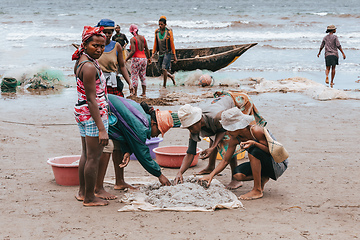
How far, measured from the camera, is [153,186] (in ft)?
13.9

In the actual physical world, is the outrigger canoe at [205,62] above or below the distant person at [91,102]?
below

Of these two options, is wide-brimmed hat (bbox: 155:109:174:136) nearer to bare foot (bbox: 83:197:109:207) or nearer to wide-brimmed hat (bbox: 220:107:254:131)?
wide-brimmed hat (bbox: 220:107:254:131)

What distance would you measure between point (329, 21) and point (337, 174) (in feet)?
103

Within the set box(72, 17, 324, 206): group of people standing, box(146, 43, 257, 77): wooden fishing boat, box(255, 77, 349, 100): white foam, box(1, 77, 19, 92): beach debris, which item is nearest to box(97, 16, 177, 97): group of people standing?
box(146, 43, 257, 77): wooden fishing boat

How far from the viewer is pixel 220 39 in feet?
85.6

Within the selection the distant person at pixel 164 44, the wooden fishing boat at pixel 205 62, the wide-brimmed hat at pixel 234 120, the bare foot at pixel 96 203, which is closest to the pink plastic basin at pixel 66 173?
the bare foot at pixel 96 203

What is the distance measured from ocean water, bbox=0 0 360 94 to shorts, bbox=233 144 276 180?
787cm

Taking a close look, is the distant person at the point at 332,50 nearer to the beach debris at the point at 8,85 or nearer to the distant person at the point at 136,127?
the beach debris at the point at 8,85

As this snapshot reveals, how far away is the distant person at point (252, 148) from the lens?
3.87 meters

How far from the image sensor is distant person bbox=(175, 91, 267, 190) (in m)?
3.95

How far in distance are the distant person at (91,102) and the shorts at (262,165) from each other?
4.65 ft

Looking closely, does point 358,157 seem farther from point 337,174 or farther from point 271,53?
point 271,53

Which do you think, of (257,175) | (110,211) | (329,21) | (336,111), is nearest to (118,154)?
(110,211)

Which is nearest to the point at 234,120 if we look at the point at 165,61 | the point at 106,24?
the point at 106,24
